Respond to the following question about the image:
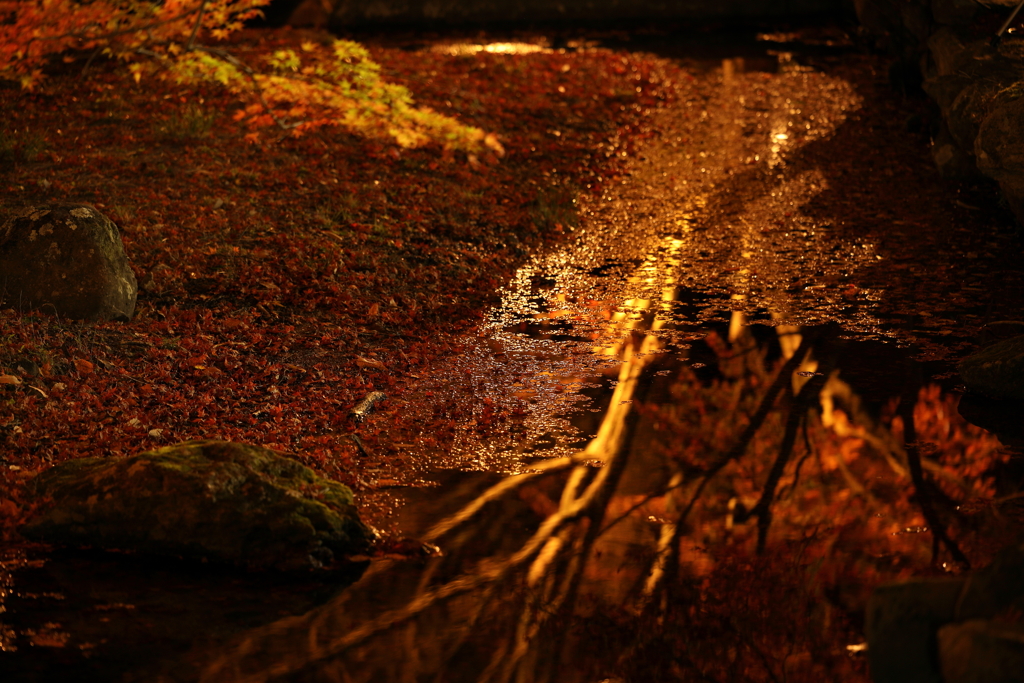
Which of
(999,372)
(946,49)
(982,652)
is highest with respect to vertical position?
(946,49)

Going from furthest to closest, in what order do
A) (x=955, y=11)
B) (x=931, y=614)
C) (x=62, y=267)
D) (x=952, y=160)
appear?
1. (x=952, y=160)
2. (x=955, y=11)
3. (x=62, y=267)
4. (x=931, y=614)

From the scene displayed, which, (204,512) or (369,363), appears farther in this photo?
A: (369,363)

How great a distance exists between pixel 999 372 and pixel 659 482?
3385 mm

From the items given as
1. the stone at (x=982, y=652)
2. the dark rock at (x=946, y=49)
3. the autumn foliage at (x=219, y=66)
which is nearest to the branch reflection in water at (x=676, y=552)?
the stone at (x=982, y=652)

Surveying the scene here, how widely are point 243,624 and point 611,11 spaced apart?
75.4 ft

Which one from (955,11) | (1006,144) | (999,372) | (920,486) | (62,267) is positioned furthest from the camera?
(955,11)

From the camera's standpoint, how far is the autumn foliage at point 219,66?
11719 millimetres

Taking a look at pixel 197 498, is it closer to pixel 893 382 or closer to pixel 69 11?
pixel 893 382

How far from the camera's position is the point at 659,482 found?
7.24 meters

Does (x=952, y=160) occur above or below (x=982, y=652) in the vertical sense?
above

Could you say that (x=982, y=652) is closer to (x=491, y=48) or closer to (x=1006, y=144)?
(x=1006, y=144)

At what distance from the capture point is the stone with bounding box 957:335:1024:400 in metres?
8.28

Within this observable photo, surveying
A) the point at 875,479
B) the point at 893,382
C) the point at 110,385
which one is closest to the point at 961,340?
the point at 893,382

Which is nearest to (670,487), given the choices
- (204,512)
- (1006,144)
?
(204,512)
